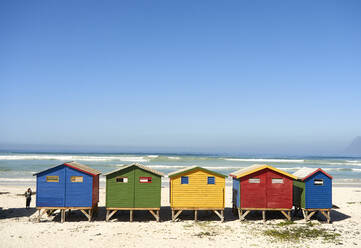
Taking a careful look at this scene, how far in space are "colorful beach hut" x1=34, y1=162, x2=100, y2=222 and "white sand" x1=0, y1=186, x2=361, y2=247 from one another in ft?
4.13

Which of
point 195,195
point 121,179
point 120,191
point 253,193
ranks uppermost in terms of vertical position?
point 121,179

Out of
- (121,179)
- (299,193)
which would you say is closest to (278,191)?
(299,193)

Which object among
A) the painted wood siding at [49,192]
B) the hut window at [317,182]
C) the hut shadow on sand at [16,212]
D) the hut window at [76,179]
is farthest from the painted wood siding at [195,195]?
the hut shadow on sand at [16,212]

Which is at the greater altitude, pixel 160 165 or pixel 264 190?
pixel 264 190

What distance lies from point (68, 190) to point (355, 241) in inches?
702

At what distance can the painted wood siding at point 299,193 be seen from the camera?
2100 centimetres

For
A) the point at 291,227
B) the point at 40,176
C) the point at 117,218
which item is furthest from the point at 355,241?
the point at 40,176

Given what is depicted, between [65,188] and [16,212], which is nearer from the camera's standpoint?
[65,188]

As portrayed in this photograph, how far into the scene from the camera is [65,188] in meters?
20.1

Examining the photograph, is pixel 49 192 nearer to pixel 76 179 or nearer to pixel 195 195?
pixel 76 179

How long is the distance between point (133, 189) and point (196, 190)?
4.26m

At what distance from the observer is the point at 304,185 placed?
20.8m

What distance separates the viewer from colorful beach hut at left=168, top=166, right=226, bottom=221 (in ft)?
67.5

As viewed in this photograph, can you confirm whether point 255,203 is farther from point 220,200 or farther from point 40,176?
point 40,176
